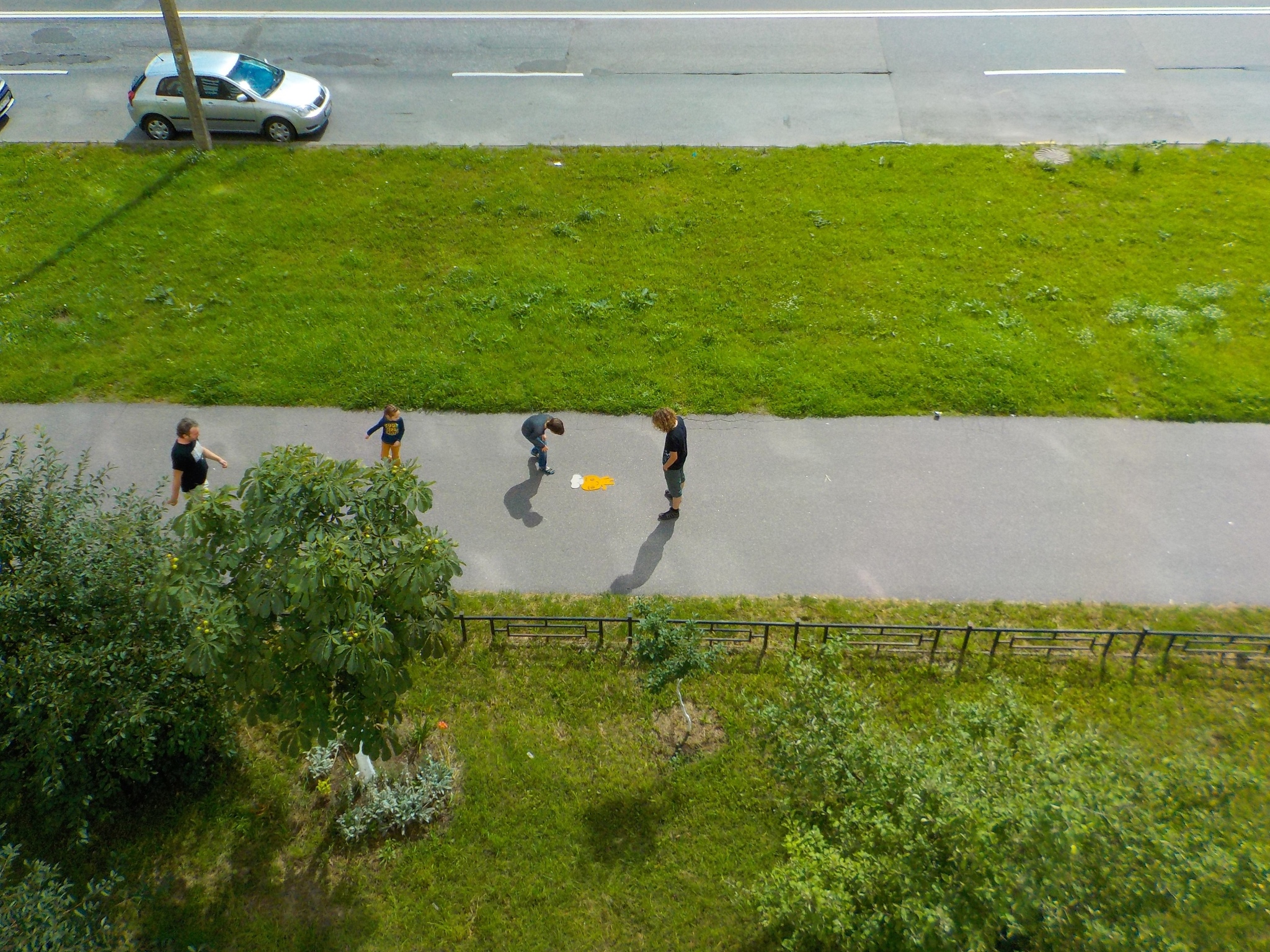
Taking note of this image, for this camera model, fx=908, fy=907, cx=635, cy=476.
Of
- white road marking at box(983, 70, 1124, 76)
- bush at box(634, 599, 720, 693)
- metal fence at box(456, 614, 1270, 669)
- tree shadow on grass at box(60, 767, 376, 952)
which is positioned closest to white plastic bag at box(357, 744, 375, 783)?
tree shadow on grass at box(60, 767, 376, 952)

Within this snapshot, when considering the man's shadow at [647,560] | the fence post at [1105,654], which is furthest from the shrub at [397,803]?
the fence post at [1105,654]

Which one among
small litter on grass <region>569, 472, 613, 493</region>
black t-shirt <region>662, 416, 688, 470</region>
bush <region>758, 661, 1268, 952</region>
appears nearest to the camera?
bush <region>758, 661, 1268, 952</region>

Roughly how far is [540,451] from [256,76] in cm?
1148

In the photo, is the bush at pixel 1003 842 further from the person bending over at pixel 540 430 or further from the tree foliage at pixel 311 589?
the person bending over at pixel 540 430

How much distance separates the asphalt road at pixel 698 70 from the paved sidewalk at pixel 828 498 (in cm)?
774

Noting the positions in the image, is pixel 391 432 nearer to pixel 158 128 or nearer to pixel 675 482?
pixel 675 482

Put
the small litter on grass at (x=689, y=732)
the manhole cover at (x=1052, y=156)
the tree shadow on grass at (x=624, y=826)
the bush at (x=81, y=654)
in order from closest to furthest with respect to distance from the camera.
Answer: the bush at (x=81, y=654), the tree shadow on grass at (x=624, y=826), the small litter on grass at (x=689, y=732), the manhole cover at (x=1052, y=156)

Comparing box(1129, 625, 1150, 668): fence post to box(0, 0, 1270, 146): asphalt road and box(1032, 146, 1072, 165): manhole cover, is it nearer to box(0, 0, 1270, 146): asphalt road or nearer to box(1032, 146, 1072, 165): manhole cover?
box(1032, 146, 1072, 165): manhole cover

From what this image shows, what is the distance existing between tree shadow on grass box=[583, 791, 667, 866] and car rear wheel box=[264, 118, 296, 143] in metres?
14.5

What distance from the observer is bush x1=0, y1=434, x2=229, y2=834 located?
7.06 metres

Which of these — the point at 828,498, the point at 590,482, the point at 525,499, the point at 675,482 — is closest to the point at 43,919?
the point at 525,499

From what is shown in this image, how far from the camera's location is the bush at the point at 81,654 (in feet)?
23.2

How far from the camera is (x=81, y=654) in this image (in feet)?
23.6

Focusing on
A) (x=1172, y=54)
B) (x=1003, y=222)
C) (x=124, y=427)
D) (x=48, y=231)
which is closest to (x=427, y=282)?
(x=124, y=427)
